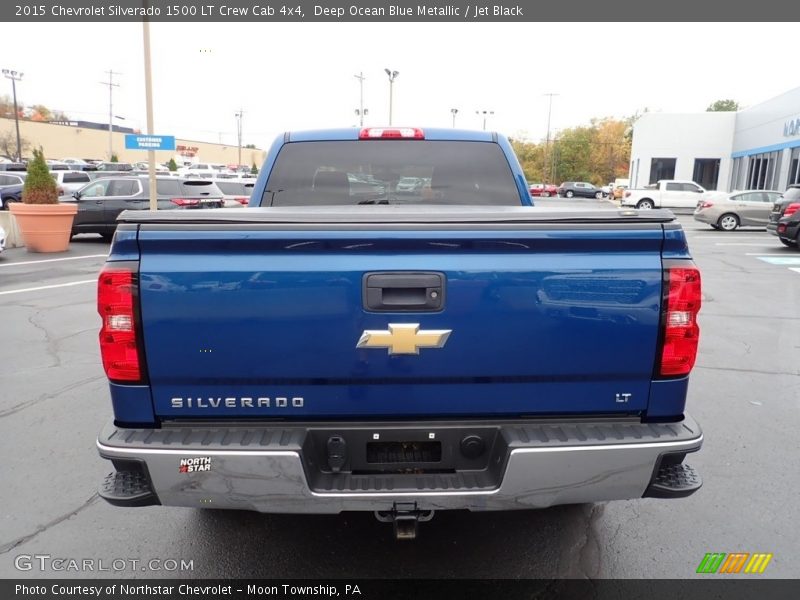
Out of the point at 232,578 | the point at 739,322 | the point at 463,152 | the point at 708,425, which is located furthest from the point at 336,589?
the point at 739,322

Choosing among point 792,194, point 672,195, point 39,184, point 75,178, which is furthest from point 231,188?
point 672,195

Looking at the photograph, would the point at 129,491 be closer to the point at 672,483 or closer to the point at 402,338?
the point at 402,338

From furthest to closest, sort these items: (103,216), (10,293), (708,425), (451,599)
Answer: (103,216), (10,293), (708,425), (451,599)

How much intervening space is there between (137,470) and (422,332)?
4.02 feet

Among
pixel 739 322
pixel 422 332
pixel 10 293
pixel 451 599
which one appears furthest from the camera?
pixel 10 293

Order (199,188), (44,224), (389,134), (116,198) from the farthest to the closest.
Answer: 1. (199,188)
2. (116,198)
3. (44,224)
4. (389,134)

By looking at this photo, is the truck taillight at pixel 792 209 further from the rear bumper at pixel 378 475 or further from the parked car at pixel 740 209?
the rear bumper at pixel 378 475

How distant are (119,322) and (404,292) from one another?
1090 millimetres

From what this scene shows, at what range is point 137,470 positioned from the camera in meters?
2.29

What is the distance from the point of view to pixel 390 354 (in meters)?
2.28

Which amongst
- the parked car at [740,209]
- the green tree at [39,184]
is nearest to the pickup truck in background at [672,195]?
the parked car at [740,209]

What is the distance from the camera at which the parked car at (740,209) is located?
22250 mm

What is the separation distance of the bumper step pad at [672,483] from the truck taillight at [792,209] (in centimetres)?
1672

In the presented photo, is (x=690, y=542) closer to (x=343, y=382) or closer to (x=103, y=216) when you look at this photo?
(x=343, y=382)
